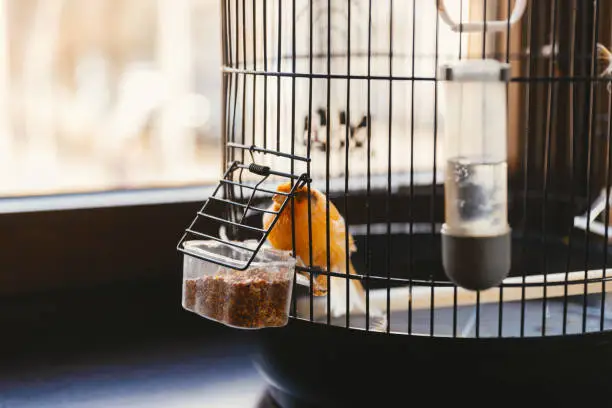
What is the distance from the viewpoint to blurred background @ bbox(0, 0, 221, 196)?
1.78 m

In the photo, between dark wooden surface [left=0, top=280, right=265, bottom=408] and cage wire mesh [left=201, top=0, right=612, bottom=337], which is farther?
cage wire mesh [left=201, top=0, right=612, bottom=337]

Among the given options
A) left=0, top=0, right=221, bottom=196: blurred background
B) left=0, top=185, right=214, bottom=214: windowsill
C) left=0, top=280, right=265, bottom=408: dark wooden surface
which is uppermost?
left=0, top=0, right=221, bottom=196: blurred background

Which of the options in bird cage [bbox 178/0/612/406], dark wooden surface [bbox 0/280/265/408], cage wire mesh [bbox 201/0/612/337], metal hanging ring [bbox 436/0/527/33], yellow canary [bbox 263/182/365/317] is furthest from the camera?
cage wire mesh [bbox 201/0/612/337]

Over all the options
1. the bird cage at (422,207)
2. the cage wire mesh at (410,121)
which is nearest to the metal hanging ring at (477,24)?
the bird cage at (422,207)

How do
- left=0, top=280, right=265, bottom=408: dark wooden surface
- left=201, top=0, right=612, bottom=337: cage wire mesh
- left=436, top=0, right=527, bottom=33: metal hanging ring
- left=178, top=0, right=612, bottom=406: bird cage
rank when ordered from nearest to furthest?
left=178, top=0, right=612, bottom=406: bird cage → left=436, top=0, right=527, bottom=33: metal hanging ring → left=0, top=280, right=265, bottom=408: dark wooden surface → left=201, top=0, right=612, bottom=337: cage wire mesh

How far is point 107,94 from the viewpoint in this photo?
6.08 feet

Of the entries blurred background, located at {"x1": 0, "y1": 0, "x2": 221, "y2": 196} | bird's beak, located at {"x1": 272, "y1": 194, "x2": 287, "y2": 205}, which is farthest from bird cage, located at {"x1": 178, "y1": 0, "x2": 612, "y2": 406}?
blurred background, located at {"x1": 0, "y1": 0, "x2": 221, "y2": 196}

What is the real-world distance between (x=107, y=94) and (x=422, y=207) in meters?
0.78

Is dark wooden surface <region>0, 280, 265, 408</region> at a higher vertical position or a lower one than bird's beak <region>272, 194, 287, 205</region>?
lower

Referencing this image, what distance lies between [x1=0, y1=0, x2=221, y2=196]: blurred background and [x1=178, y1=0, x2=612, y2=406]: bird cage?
0.14m

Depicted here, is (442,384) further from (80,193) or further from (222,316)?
(80,193)

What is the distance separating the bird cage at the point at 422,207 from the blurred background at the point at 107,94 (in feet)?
0.45

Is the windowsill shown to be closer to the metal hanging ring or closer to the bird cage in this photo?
the bird cage

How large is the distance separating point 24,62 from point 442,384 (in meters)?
1.14
